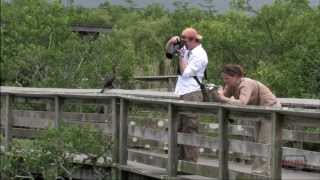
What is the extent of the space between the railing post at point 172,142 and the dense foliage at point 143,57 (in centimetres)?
631

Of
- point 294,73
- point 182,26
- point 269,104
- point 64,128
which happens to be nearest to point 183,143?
point 269,104

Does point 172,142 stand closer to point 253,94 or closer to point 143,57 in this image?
point 253,94

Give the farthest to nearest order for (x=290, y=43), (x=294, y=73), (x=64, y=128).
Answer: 1. (x=290, y=43)
2. (x=294, y=73)
3. (x=64, y=128)

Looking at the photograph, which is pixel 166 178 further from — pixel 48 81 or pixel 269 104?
pixel 48 81

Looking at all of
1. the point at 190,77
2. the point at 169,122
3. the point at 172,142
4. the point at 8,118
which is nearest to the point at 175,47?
the point at 190,77

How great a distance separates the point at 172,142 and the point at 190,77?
77cm

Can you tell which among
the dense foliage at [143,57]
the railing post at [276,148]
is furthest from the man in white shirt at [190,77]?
the dense foliage at [143,57]

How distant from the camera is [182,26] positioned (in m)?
32.4

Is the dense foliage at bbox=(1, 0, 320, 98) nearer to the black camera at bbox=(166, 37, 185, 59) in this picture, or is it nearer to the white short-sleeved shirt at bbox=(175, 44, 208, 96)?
the black camera at bbox=(166, 37, 185, 59)

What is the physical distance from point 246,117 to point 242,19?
16.5m

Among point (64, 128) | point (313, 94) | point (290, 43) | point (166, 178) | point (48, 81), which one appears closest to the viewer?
point (166, 178)

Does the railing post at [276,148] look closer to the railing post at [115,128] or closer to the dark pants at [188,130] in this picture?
the dark pants at [188,130]

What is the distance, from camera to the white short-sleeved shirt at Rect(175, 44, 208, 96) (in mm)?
8602

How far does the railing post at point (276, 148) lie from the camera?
6.88 m
